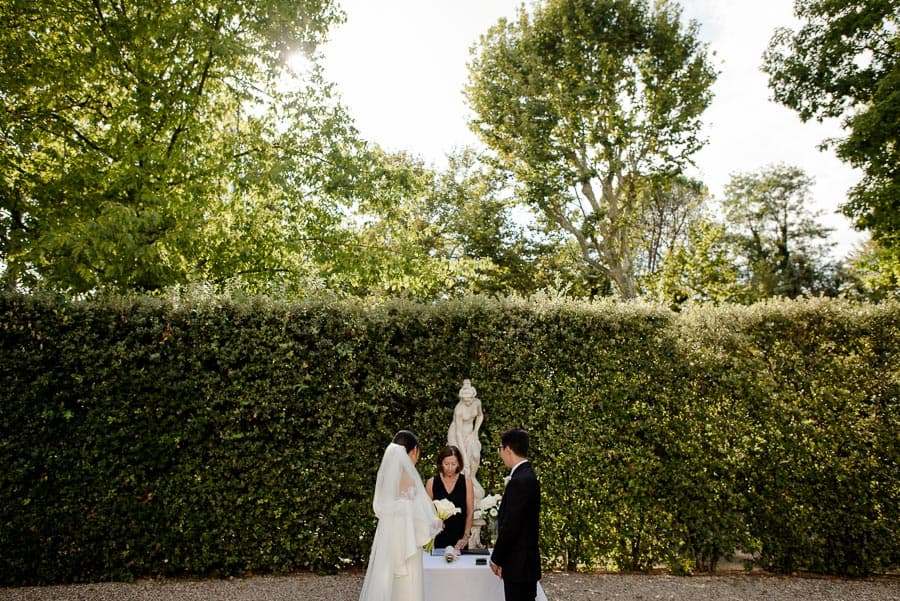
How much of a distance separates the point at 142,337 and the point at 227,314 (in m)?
1.12

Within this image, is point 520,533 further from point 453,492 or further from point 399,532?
point 453,492

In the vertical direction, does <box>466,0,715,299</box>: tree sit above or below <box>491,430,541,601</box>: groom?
above

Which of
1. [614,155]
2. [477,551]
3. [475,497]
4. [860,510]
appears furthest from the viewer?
[614,155]

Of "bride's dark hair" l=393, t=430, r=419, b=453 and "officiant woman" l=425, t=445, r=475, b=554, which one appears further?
"officiant woman" l=425, t=445, r=475, b=554

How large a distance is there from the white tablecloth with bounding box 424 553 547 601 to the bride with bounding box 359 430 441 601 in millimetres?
114

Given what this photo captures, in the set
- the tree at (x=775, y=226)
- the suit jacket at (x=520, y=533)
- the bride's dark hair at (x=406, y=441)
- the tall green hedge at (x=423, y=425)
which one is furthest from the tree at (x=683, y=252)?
the suit jacket at (x=520, y=533)

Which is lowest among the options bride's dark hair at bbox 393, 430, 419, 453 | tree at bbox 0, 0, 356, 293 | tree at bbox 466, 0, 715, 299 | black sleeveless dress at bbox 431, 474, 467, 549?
black sleeveless dress at bbox 431, 474, 467, 549

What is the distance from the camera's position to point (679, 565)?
787cm

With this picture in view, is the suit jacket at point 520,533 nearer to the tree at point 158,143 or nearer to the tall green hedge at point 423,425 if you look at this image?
the tall green hedge at point 423,425

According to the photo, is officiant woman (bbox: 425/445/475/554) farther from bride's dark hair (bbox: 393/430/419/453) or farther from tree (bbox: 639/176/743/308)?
tree (bbox: 639/176/743/308)

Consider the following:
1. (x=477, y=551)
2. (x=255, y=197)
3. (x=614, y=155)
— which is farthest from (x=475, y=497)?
(x=614, y=155)

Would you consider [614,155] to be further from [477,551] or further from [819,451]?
[477,551]

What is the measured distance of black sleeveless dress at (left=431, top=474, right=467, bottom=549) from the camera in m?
6.30

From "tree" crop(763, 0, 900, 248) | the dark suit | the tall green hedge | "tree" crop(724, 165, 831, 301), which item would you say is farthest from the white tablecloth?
"tree" crop(724, 165, 831, 301)
